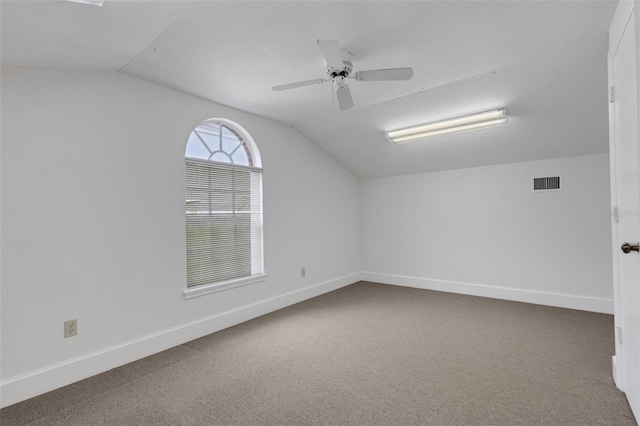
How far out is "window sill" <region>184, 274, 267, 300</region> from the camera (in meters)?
3.04

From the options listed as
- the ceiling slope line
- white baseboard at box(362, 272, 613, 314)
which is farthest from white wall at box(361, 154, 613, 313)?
the ceiling slope line

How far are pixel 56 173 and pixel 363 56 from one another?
239 centimetres

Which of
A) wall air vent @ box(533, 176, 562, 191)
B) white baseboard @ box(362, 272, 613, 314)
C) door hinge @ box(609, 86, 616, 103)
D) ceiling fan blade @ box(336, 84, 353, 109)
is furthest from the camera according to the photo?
wall air vent @ box(533, 176, 562, 191)

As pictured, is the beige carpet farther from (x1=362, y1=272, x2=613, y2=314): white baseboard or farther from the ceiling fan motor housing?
the ceiling fan motor housing

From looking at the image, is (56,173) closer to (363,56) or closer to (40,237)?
(40,237)

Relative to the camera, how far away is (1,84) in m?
2.03

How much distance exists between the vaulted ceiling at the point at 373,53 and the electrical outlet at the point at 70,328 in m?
1.79

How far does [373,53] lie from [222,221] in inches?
87.6

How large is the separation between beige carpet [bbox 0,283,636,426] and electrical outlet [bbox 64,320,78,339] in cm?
36

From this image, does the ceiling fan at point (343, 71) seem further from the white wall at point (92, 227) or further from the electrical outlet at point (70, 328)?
the electrical outlet at point (70, 328)

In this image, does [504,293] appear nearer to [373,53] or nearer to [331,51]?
[373,53]

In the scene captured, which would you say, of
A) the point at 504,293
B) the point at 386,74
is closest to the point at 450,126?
the point at 386,74

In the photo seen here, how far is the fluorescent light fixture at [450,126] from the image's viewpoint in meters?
3.22

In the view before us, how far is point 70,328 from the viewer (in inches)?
90.4
